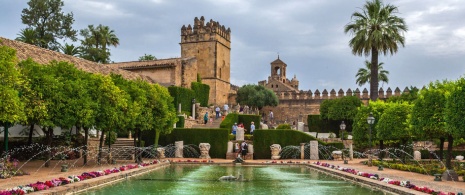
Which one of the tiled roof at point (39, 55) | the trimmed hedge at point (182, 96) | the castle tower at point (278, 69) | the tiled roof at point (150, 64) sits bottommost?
the trimmed hedge at point (182, 96)

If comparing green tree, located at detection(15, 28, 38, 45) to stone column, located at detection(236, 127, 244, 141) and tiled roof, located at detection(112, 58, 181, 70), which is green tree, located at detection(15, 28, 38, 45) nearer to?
tiled roof, located at detection(112, 58, 181, 70)

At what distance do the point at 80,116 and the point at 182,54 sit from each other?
44.7 meters

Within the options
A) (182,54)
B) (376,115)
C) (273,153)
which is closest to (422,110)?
(376,115)

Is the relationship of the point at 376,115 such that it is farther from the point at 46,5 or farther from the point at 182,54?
the point at 182,54

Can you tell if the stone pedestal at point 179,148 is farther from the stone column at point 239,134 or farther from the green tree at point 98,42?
the green tree at point 98,42

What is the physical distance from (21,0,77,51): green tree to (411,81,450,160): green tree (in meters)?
36.4

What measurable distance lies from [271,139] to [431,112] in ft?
42.2

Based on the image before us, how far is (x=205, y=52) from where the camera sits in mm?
60281

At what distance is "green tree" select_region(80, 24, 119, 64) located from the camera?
51559 millimetres

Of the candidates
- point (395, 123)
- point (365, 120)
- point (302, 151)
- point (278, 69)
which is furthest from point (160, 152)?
point (278, 69)

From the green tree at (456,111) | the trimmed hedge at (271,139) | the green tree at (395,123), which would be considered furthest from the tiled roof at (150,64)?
the green tree at (456,111)

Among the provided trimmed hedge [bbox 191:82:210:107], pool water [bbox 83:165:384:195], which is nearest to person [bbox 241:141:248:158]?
pool water [bbox 83:165:384:195]

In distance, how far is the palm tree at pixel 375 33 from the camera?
32.5 m

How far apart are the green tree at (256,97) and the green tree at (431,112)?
42.5 metres
